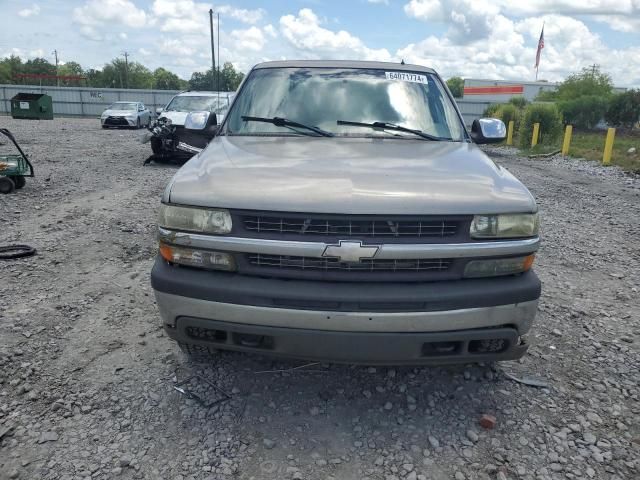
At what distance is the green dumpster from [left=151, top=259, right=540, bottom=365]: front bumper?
32.6m

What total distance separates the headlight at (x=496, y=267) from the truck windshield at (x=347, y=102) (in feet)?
4.33

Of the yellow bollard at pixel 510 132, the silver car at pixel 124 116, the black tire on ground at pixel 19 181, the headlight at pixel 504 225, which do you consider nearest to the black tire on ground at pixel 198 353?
the headlight at pixel 504 225

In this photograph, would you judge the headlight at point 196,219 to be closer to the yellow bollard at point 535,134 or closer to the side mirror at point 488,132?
the side mirror at point 488,132

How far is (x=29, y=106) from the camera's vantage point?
29.7 meters

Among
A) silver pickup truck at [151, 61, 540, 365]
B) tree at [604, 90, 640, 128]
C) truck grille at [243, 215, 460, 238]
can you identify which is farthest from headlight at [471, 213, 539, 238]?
tree at [604, 90, 640, 128]

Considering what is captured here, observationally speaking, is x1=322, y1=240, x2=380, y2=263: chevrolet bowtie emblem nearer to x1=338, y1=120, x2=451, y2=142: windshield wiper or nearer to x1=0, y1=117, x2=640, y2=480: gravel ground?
x1=0, y1=117, x2=640, y2=480: gravel ground

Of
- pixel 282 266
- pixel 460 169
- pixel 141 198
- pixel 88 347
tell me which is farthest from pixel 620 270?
pixel 141 198

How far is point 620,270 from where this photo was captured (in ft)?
16.8

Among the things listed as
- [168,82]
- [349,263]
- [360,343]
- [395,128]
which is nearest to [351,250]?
[349,263]

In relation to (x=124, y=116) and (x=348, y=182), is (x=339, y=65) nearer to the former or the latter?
(x=348, y=182)

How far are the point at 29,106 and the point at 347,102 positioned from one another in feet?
105

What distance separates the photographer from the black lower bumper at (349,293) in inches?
91.3

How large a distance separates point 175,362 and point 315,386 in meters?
0.90

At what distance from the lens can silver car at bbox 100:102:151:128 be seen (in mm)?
25109
